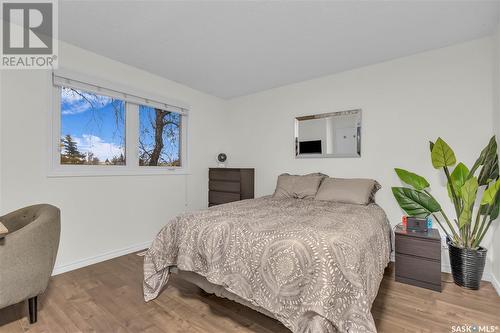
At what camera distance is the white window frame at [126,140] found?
2.46 meters

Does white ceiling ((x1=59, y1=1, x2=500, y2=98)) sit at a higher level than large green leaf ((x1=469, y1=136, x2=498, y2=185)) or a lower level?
higher

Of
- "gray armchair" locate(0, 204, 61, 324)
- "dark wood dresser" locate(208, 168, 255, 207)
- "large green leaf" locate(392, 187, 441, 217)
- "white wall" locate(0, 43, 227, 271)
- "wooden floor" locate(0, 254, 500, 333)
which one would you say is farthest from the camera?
"dark wood dresser" locate(208, 168, 255, 207)

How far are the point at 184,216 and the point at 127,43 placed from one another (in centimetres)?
191

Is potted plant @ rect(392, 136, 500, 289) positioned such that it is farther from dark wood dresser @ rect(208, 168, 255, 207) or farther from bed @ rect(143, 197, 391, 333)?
dark wood dresser @ rect(208, 168, 255, 207)

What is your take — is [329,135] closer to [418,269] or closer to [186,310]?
[418,269]

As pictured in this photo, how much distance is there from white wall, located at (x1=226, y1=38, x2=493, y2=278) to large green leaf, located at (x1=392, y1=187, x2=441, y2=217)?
0.33m

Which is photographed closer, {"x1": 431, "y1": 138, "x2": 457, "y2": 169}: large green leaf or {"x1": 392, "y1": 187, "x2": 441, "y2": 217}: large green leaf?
{"x1": 431, "y1": 138, "x2": 457, "y2": 169}: large green leaf

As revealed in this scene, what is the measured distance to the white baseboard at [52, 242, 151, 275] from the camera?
2.45 metres

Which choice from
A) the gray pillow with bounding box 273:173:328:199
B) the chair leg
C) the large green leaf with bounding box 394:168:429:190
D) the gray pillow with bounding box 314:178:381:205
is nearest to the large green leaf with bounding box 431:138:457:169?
the large green leaf with bounding box 394:168:429:190

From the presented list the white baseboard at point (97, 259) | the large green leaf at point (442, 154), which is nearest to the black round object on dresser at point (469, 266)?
the large green leaf at point (442, 154)

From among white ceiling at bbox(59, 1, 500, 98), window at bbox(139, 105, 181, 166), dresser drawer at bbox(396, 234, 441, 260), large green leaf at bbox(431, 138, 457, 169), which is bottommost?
dresser drawer at bbox(396, 234, 441, 260)

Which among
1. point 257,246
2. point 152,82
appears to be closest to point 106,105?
point 152,82

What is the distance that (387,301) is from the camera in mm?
1937

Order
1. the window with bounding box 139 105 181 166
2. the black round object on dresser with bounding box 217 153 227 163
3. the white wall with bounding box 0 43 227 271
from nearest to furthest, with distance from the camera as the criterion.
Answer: the white wall with bounding box 0 43 227 271, the window with bounding box 139 105 181 166, the black round object on dresser with bounding box 217 153 227 163
